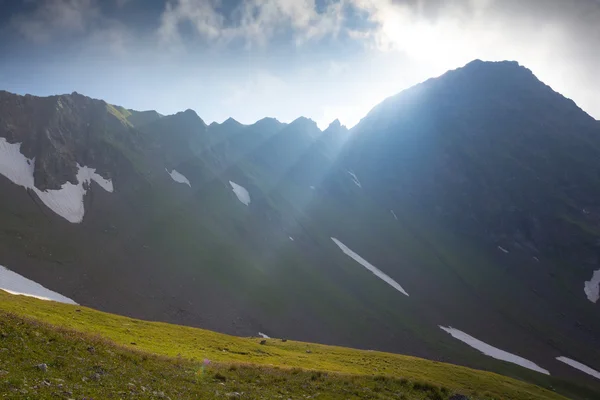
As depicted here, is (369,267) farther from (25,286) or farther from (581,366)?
(25,286)

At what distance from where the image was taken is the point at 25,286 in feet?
253

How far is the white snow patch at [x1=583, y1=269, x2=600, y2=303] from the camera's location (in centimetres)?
16388

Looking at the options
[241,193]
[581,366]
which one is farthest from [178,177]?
[581,366]

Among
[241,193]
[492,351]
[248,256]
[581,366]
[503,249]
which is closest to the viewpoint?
[492,351]

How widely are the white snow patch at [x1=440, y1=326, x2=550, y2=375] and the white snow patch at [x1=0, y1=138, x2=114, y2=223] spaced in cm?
13790

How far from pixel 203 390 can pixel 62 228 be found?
107 meters

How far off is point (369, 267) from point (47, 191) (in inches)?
5063

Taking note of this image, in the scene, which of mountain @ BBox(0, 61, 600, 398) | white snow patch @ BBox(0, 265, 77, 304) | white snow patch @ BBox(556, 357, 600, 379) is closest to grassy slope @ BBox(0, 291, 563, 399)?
white snow patch @ BBox(0, 265, 77, 304)

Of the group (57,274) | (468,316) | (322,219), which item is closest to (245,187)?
(322,219)

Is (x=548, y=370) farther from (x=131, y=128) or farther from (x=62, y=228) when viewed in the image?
(x=131, y=128)

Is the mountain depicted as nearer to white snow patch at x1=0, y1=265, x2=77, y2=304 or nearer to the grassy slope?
white snow patch at x1=0, y1=265, x2=77, y2=304

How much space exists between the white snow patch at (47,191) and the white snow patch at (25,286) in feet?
105

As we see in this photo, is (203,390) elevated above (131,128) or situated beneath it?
situated beneath

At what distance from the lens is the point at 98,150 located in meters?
144
